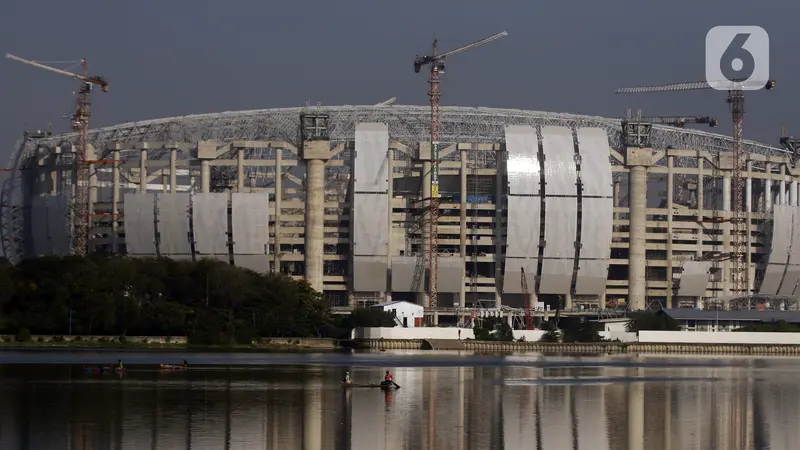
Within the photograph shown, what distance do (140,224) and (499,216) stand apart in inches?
1787

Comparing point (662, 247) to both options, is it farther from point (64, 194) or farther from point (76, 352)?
point (76, 352)

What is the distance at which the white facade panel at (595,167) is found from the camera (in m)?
178

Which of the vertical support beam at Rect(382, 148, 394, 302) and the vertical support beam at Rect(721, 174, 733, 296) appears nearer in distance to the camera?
the vertical support beam at Rect(382, 148, 394, 302)

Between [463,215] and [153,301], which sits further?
[463,215]

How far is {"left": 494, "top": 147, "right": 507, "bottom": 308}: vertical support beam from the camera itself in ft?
590

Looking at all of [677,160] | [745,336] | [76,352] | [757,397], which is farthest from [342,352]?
[677,160]

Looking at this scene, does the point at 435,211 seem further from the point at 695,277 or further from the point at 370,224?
the point at 695,277

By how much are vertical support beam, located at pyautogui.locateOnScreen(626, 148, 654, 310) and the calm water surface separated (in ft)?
270

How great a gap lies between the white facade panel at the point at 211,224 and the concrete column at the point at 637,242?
170 feet

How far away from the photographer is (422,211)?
177m

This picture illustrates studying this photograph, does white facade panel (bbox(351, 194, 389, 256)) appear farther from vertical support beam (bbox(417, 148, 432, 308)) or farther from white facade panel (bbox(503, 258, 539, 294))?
white facade panel (bbox(503, 258, 539, 294))

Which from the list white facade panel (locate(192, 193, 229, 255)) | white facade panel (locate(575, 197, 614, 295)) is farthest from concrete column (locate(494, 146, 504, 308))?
white facade panel (locate(192, 193, 229, 255))

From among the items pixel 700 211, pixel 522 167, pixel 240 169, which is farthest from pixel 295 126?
pixel 700 211

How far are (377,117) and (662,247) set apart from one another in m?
42.1
